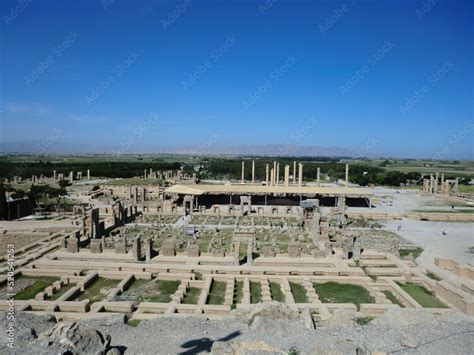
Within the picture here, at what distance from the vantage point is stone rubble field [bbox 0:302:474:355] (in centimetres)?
907

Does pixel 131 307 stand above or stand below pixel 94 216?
below

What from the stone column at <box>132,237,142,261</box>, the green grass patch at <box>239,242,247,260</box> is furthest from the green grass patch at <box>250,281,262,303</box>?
the stone column at <box>132,237,142,261</box>

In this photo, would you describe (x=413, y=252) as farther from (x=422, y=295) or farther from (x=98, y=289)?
(x=98, y=289)

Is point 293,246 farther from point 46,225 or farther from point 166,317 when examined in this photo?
point 46,225

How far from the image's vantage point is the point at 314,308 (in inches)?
565

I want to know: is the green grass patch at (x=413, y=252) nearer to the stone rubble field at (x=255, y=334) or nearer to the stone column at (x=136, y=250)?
the stone rubble field at (x=255, y=334)

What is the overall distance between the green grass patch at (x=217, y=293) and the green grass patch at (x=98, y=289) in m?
4.53

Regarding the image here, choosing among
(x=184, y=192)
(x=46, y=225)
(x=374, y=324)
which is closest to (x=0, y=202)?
(x=46, y=225)

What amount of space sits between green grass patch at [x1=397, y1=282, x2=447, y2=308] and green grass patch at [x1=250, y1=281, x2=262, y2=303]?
6.72 m

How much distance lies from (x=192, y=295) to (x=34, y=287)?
24.1 ft

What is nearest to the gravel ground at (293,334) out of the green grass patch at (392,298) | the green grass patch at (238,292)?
the green grass patch at (238,292)

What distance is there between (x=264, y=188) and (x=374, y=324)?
32.9m

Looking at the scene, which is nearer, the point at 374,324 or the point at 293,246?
the point at 374,324

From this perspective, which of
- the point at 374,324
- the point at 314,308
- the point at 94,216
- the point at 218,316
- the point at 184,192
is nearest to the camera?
the point at 374,324
